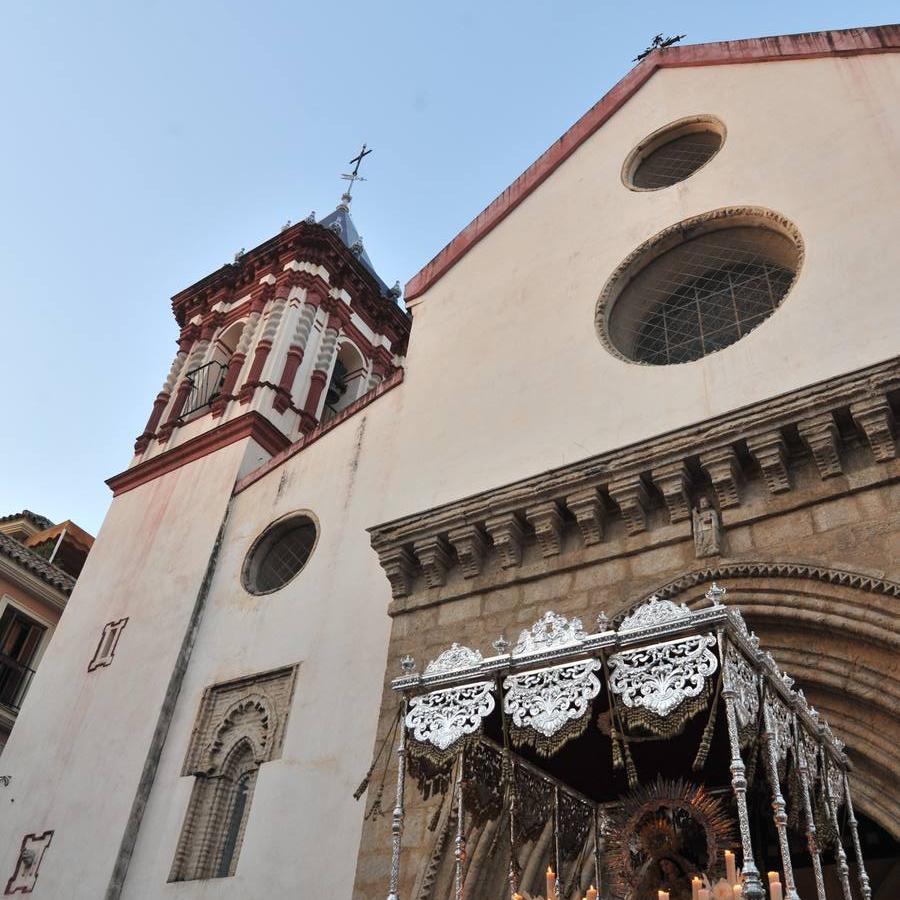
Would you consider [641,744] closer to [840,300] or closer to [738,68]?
[840,300]

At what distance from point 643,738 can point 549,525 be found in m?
2.79

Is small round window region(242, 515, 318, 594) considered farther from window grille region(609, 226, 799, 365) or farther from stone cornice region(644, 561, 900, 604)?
stone cornice region(644, 561, 900, 604)

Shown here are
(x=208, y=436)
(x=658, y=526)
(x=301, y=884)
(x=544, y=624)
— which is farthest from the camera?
(x=208, y=436)

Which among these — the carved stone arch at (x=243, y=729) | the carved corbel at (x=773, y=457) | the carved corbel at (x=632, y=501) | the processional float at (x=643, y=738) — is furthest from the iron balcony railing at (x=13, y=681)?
the carved corbel at (x=773, y=457)

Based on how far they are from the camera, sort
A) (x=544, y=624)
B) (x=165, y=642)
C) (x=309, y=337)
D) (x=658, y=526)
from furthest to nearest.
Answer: (x=309, y=337) → (x=165, y=642) → (x=658, y=526) → (x=544, y=624)

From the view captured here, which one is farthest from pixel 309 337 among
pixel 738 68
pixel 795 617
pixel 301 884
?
pixel 795 617

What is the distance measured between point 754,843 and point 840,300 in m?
4.16

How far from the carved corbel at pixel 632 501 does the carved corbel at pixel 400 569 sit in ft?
6.89

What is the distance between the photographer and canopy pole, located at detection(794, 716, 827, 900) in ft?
17.6

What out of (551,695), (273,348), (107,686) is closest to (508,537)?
(551,695)

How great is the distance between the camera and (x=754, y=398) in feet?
25.7

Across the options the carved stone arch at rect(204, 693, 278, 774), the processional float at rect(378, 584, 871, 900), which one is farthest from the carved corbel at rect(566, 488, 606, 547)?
the carved stone arch at rect(204, 693, 278, 774)

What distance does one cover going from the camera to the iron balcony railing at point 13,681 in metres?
17.5

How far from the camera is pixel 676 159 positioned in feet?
35.0
